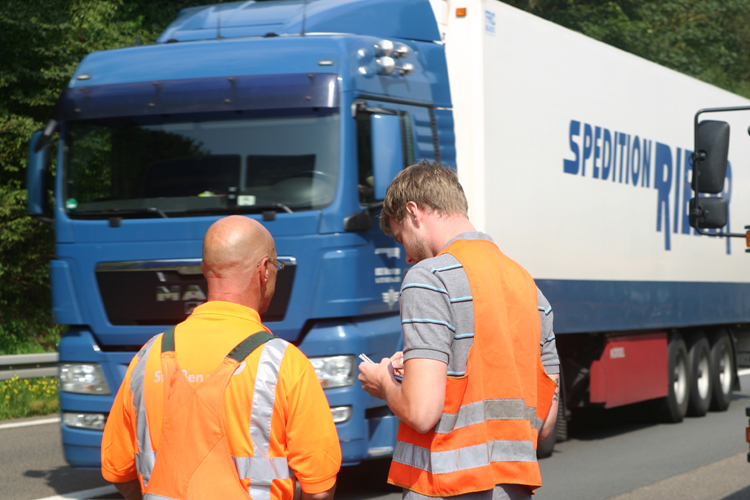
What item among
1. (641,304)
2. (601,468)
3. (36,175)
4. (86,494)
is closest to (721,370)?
(641,304)

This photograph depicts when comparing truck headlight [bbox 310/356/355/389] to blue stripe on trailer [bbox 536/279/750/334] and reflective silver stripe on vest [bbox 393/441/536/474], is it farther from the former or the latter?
reflective silver stripe on vest [bbox 393/441/536/474]

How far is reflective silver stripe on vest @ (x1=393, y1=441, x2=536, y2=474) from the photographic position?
2732 mm

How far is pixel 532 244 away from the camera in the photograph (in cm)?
815

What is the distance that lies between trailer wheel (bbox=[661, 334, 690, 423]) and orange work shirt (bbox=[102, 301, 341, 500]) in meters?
9.18

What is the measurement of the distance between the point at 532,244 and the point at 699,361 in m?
4.91

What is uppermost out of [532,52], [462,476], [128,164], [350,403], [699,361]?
[532,52]

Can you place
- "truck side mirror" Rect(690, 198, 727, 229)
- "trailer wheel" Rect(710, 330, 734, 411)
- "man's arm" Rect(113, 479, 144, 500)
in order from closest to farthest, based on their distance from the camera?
"man's arm" Rect(113, 479, 144, 500) → "truck side mirror" Rect(690, 198, 727, 229) → "trailer wheel" Rect(710, 330, 734, 411)

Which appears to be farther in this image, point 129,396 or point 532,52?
point 532,52

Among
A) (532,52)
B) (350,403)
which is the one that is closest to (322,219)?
(350,403)

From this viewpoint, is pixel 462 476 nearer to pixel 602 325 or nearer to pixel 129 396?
pixel 129 396

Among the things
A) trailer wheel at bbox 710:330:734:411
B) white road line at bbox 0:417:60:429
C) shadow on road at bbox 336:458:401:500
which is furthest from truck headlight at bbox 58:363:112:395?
trailer wheel at bbox 710:330:734:411

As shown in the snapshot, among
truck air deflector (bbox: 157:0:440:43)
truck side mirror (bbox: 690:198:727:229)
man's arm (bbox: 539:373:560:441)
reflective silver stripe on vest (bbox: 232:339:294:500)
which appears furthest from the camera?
truck air deflector (bbox: 157:0:440:43)

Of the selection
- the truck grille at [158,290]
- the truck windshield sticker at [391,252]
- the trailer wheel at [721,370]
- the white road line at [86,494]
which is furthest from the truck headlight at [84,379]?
the trailer wheel at [721,370]

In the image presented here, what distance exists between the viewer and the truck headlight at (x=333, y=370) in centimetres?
630
